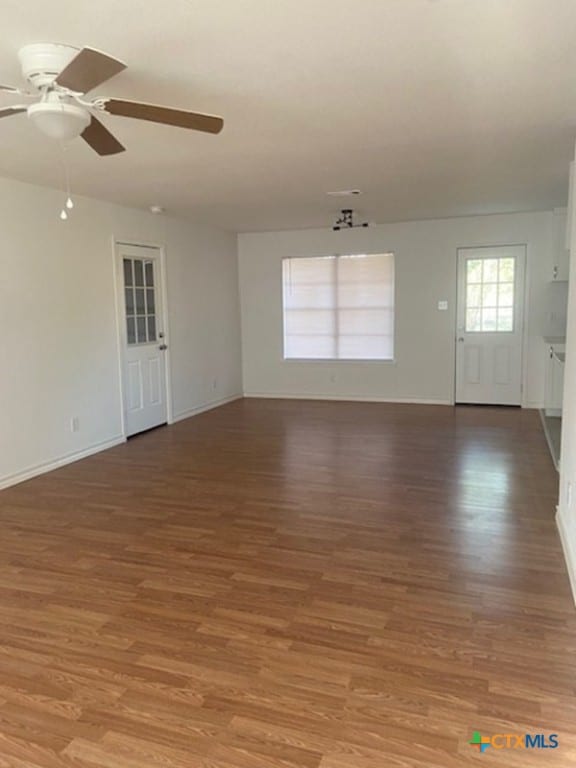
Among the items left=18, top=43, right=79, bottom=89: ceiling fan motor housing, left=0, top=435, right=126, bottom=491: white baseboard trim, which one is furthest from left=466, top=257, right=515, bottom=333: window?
left=18, top=43, right=79, bottom=89: ceiling fan motor housing

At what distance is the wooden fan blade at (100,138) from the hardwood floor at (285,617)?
2.19 metres

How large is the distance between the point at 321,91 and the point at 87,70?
1175mm

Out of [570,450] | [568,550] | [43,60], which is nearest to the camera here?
[43,60]

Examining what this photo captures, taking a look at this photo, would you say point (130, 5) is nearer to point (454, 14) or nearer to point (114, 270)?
point (454, 14)

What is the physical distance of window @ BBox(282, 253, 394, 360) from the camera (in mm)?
7875

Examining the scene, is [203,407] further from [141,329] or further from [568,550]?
[568,550]

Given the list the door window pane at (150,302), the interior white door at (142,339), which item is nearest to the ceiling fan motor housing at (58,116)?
the interior white door at (142,339)

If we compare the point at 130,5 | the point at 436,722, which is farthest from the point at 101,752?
the point at 130,5

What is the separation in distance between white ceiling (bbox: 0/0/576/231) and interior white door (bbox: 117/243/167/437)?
42.7 inches

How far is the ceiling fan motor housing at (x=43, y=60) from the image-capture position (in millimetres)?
2215

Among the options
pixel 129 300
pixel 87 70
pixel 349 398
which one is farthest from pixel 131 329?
pixel 87 70

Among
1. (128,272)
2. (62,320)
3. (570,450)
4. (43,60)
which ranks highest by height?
(43,60)

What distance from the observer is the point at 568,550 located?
3033 mm

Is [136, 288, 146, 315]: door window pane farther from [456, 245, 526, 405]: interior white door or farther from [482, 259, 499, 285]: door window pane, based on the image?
[482, 259, 499, 285]: door window pane
